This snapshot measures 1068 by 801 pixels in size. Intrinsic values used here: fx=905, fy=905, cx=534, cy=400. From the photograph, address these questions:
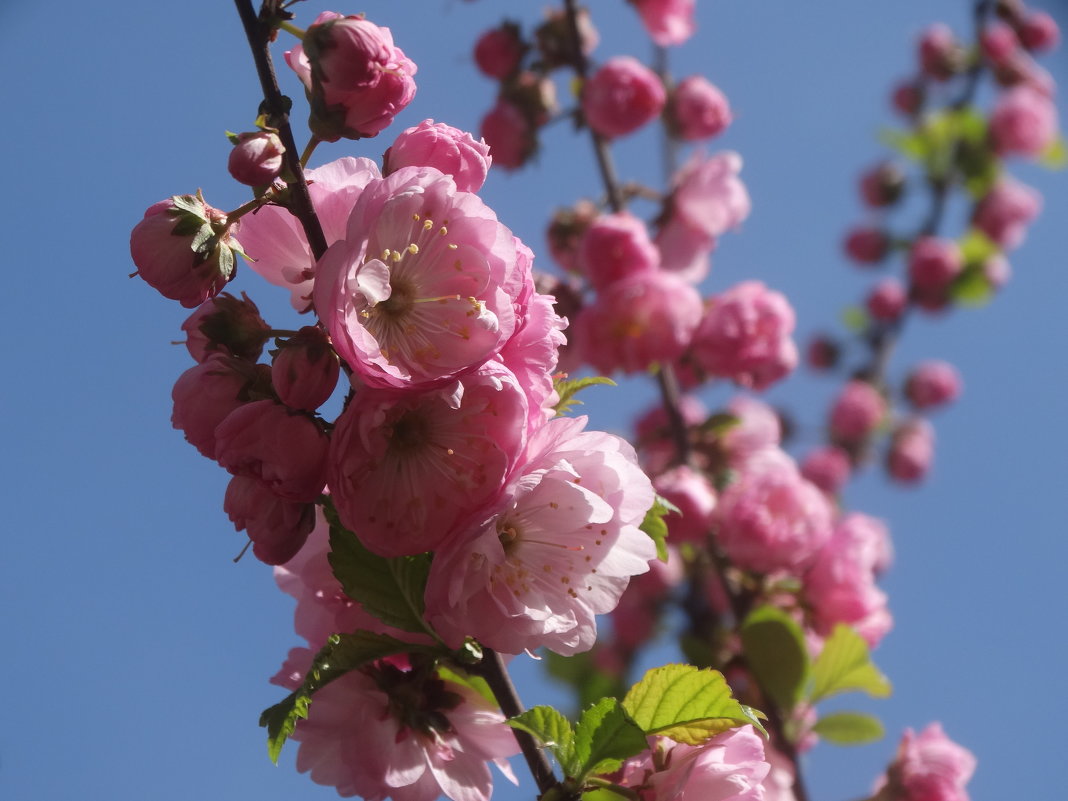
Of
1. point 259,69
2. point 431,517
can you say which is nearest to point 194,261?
point 259,69

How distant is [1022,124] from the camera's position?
4750 mm

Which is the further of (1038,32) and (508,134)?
(1038,32)

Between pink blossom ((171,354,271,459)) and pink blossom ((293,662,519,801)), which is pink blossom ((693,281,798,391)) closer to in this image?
pink blossom ((293,662,519,801))

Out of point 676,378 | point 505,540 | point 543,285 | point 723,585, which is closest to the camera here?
point 505,540

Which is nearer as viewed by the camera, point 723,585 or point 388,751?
point 388,751

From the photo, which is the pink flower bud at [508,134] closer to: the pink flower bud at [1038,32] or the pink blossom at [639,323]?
the pink blossom at [639,323]

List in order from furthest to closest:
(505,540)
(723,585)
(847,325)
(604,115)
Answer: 1. (847,325)
2. (604,115)
3. (723,585)
4. (505,540)

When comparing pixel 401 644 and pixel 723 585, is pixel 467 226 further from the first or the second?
pixel 723 585

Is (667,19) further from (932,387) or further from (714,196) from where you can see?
(932,387)

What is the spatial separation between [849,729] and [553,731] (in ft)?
3.30

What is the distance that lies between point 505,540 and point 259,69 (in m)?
0.55

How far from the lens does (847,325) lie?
4910 millimetres

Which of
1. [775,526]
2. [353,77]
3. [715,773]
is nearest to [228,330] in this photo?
[353,77]

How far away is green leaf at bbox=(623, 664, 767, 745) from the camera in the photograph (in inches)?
38.0
